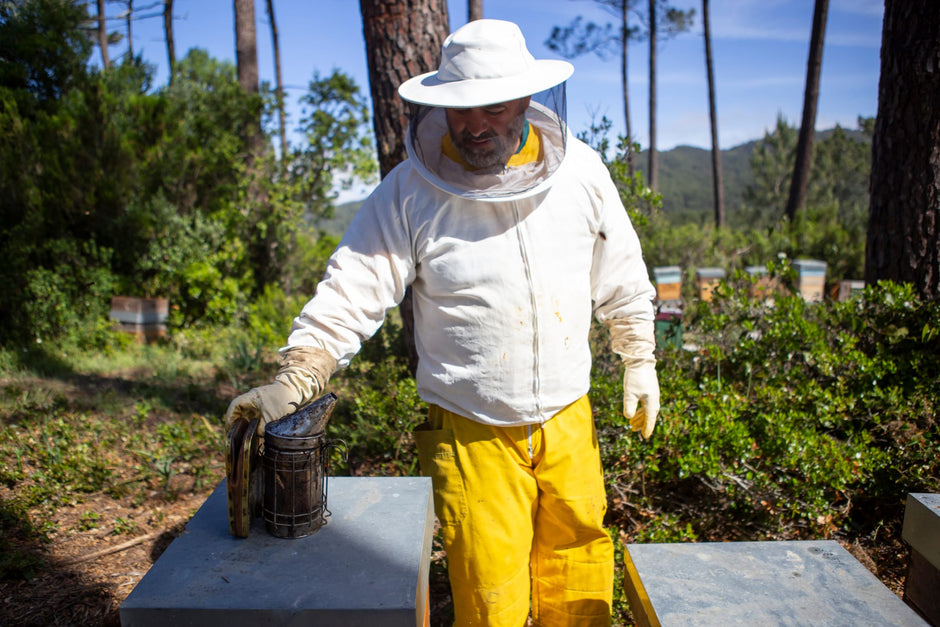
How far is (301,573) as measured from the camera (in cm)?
153

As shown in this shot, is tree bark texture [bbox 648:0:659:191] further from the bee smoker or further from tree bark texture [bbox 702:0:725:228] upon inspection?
the bee smoker

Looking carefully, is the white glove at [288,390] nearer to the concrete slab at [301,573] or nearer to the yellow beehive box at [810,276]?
the concrete slab at [301,573]

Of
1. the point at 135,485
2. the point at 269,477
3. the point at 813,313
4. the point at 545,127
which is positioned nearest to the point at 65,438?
the point at 135,485

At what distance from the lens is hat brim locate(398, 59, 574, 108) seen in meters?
1.78

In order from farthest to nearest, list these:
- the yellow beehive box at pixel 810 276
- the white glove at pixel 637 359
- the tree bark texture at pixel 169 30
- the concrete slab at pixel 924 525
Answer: the tree bark texture at pixel 169 30 → the yellow beehive box at pixel 810 276 → the white glove at pixel 637 359 → the concrete slab at pixel 924 525

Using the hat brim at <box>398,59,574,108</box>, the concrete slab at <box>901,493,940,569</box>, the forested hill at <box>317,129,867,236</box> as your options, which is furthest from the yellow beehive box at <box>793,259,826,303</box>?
the forested hill at <box>317,129,867,236</box>

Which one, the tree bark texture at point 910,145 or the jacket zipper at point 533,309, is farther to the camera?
the tree bark texture at point 910,145

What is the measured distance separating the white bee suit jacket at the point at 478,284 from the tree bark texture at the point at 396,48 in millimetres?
1656

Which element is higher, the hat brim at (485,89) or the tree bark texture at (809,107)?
the tree bark texture at (809,107)

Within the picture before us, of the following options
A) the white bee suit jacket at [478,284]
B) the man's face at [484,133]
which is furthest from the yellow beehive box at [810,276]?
the man's face at [484,133]

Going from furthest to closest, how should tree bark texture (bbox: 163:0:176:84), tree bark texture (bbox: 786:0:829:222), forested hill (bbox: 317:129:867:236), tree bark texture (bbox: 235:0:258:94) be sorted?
1. forested hill (bbox: 317:129:867:236)
2. tree bark texture (bbox: 163:0:176:84)
3. tree bark texture (bbox: 786:0:829:222)
4. tree bark texture (bbox: 235:0:258:94)

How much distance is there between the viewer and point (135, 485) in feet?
11.3

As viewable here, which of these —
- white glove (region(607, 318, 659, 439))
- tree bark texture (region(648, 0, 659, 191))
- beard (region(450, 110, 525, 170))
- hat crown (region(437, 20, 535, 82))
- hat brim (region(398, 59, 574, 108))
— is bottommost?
white glove (region(607, 318, 659, 439))

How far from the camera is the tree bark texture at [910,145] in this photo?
3.47m
